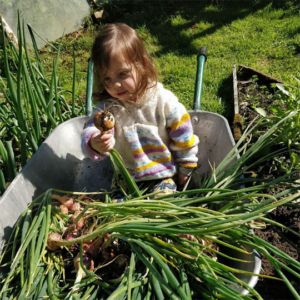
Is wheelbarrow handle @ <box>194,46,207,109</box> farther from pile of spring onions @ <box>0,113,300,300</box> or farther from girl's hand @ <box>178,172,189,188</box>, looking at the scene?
pile of spring onions @ <box>0,113,300,300</box>

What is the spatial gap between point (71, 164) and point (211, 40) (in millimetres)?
2002

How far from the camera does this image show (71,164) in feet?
5.29

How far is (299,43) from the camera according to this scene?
2.70 m

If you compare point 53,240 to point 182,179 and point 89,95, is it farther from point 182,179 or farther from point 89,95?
point 89,95

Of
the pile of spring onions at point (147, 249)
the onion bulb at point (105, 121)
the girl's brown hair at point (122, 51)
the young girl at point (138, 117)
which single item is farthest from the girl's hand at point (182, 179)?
the onion bulb at point (105, 121)

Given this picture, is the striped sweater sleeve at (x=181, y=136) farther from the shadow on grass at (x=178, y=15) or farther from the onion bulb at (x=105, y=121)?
the shadow on grass at (x=178, y=15)

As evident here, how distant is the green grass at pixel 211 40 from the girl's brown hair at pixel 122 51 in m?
1.04

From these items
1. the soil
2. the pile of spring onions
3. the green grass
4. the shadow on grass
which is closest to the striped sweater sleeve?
the pile of spring onions

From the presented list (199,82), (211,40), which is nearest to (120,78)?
(199,82)

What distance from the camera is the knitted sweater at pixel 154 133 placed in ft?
4.52

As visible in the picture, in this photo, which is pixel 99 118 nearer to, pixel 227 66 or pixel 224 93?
pixel 224 93

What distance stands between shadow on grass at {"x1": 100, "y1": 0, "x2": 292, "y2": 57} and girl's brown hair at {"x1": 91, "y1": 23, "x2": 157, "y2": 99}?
1749 millimetres

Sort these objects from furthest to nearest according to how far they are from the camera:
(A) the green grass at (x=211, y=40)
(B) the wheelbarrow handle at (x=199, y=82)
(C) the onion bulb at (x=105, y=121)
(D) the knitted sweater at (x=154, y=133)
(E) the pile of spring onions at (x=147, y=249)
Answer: (A) the green grass at (x=211, y=40) < (B) the wheelbarrow handle at (x=199, y=82) < (D) the knitted sweater at (x=154, y=133) < (C) the onion bulb at (x=105, y=121) < (E) the pile of spring onions at (x=147, y=249)

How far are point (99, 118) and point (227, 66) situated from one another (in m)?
1.90
